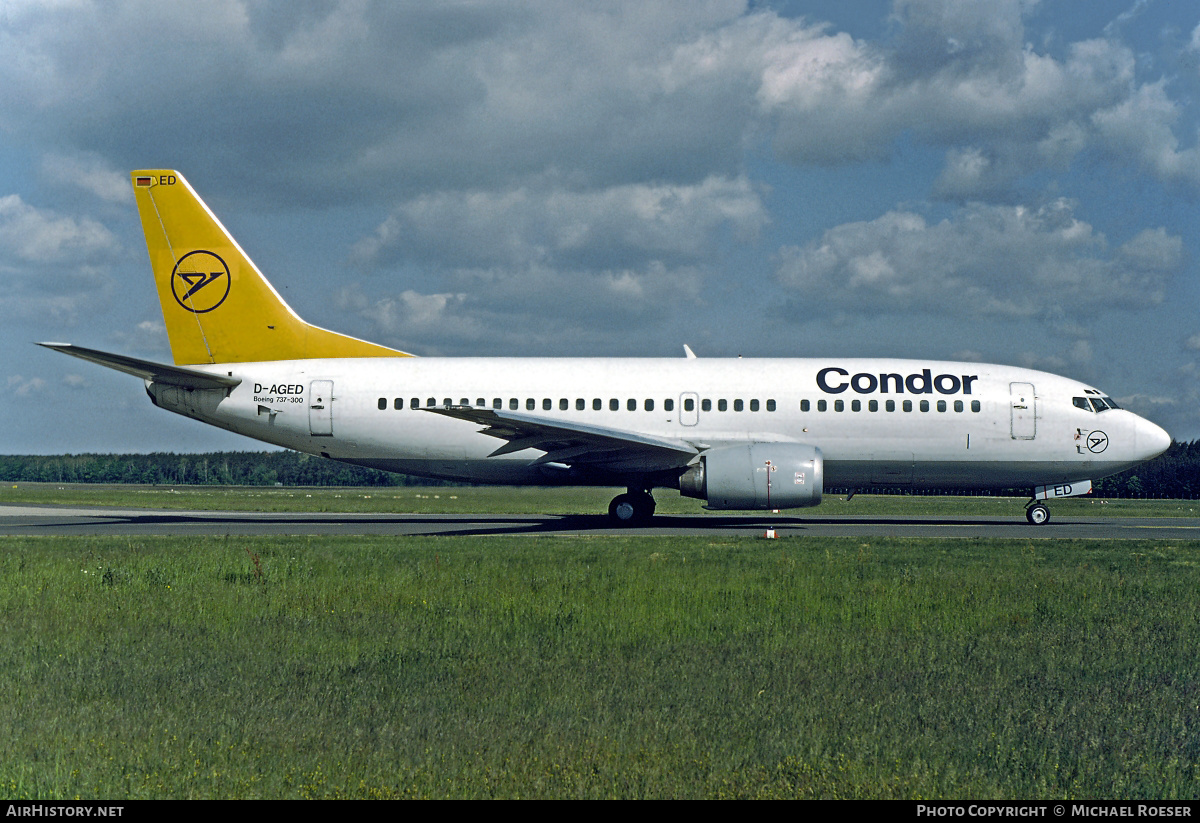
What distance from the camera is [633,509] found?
76.3 feet

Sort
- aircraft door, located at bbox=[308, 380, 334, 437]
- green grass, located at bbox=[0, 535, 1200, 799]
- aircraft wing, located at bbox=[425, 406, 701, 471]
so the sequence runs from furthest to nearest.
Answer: aircraft door, located at bbox=[308, 380, 334, 437], aircraft wing, located at bbox=[425, 406, 701, 471], green grass, located at bbox=[0, 535, 1200, 799]

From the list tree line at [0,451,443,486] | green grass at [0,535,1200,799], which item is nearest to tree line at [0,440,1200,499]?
tree line at [0,451,443,486]

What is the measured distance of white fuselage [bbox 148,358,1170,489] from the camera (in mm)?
23031

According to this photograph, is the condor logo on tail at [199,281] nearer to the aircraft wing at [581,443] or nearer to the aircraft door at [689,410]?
the aircraft wing at [581,443]

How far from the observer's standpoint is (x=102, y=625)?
9.02 m

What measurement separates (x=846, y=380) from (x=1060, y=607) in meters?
13.4

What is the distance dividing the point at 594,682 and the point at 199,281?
71.4ft

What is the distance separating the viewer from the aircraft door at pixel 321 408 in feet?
78.2

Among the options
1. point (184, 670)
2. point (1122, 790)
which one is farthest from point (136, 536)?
point (1122, 790)

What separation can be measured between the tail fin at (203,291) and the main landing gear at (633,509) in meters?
7.52

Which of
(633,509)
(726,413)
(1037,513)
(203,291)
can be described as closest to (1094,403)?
(1037,513)

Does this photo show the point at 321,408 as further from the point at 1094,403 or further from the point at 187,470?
the point at 187,470

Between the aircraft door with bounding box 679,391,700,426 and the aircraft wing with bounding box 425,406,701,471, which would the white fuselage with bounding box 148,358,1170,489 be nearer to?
the aircraft door with bounding box 679,391,700,426

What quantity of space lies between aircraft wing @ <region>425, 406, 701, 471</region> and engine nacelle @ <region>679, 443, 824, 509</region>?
1.29 m
